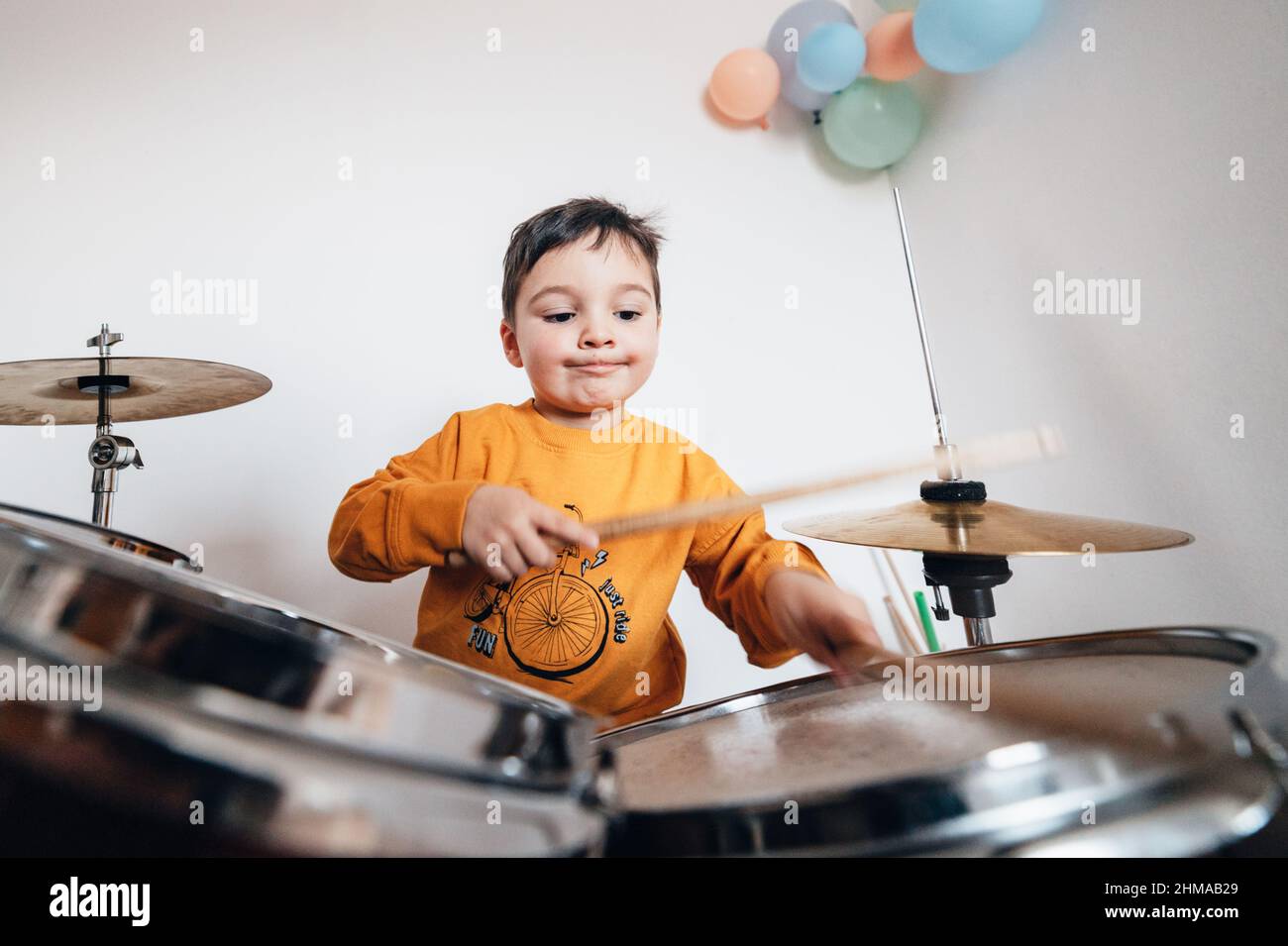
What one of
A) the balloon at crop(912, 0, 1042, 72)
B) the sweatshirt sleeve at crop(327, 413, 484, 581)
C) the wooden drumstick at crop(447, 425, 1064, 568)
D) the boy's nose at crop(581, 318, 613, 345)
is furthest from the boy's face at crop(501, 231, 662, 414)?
the balloon at crop(912, 0, 1042, 72)

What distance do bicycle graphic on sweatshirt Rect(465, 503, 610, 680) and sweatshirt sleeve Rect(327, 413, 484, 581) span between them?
102mm

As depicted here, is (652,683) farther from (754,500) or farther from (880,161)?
(880,161)

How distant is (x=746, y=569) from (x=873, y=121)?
808mm

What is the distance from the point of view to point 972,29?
94 centimetres

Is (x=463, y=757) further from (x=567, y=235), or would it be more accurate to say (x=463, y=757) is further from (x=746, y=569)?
(x=567, y=235)

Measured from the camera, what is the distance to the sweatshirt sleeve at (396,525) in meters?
0.64

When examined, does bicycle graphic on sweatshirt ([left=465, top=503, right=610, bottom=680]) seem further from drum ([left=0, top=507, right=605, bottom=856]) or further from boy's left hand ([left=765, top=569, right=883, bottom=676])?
drum ([left=0, top=507, right=605, bottom=856])

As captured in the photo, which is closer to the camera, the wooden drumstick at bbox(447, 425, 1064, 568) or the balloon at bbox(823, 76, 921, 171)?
the wooden drumstick at bbox(447, 425, 1064, 568)

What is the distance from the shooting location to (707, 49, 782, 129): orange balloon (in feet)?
3.99

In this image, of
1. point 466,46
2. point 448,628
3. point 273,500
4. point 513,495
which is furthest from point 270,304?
point 513,495

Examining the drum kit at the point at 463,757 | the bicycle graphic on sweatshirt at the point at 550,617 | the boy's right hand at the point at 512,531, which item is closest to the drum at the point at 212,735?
the drum kit at the point at 463,757

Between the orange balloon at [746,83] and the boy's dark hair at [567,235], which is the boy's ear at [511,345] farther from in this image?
the orange balloon at [746,83]
